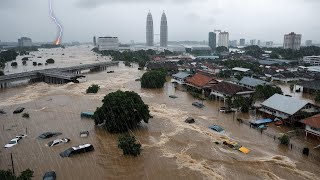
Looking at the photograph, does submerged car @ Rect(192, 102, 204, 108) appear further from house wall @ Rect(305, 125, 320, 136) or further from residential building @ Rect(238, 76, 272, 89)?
house wall @ Rect(305, 125, 320, 136)

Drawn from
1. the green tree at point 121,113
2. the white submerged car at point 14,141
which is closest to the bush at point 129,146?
the green tree at point 121,113

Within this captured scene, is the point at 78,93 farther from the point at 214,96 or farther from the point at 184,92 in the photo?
the point at 214,96

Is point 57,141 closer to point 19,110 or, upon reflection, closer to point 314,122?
point 19,110

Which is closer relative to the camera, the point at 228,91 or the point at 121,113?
the point at 121,113

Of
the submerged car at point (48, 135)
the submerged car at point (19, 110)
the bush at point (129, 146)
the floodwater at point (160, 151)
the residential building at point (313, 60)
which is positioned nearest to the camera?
the floodwater at point (160, 151)

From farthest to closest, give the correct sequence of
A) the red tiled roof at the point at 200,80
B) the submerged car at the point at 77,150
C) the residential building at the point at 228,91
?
the red tiled roof at the point at 200,80 → the residential building at the point at 228,91 → the submerged car at the point at 77,150

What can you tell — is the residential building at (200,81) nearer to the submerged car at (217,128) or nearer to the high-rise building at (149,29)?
the submerged car at (217,128)

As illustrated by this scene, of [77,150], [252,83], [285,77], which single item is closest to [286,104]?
[252,83]

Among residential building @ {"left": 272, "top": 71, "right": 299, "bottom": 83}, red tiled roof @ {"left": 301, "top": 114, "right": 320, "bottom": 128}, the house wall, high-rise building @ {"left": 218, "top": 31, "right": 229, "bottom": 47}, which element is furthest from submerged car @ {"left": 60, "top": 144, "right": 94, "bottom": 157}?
high-rise building @ {"left": 218, "top": 31, "right": 229, "bottom": 47}
